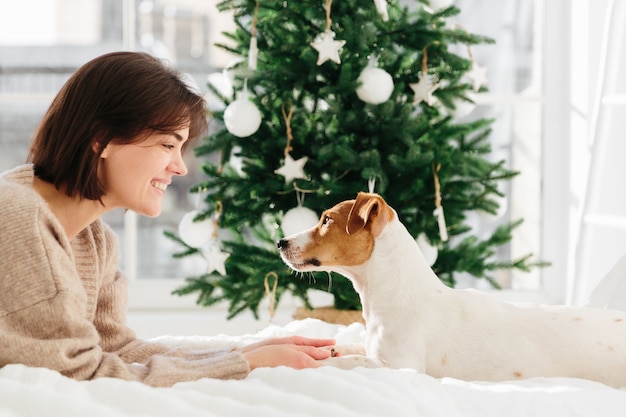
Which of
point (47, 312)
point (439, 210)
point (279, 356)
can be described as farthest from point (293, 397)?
point (439, 210)

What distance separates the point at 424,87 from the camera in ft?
8.20

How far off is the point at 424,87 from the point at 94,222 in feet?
4.33

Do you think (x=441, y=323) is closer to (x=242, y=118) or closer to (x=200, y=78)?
(x=242, y=118)

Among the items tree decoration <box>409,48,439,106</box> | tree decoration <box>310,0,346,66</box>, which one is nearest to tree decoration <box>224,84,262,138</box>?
tree decoration <box>310,0,346,66</box>

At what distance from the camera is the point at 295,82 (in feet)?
8.30

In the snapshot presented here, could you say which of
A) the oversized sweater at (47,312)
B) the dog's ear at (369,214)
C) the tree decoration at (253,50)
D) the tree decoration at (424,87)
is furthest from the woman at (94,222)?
the tree decoration at (424,87)

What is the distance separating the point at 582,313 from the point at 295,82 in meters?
1.35

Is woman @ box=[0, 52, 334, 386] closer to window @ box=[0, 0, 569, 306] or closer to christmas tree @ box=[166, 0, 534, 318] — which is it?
christmas tree @ box=[166, 0, 534, 318]

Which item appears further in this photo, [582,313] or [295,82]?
[295,82]

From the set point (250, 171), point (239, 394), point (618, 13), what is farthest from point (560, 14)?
point (239, 394)

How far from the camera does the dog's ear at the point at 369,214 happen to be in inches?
64.0

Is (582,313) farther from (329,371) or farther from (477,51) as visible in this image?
(477,51)

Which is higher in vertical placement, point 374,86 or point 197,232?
point 374,86

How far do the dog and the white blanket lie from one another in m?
0.23
